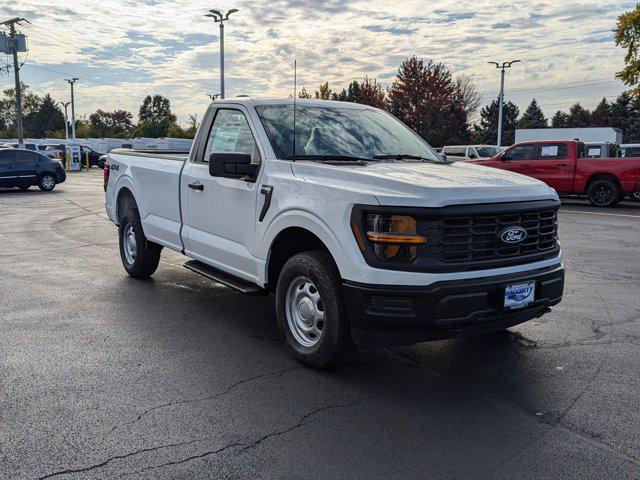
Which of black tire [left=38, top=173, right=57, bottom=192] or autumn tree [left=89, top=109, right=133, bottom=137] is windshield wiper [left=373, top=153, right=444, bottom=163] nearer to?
black tire [left=38, top=173, right=57, bottom=192]

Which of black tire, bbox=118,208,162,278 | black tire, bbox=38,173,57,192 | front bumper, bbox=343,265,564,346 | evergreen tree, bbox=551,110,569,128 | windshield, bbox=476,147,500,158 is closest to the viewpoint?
front bumper, bbox=343,265,564,346

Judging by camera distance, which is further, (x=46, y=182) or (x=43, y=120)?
(x=43, y=120)

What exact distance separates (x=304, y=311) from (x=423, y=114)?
170ft

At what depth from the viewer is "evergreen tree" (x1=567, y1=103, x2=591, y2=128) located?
276 ft

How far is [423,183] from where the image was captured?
13.0 ft

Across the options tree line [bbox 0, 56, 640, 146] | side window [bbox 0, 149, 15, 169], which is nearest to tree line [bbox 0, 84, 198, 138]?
tree line [bbox 0, 56, 640, 146]

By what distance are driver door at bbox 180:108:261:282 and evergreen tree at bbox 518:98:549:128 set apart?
9219 cm

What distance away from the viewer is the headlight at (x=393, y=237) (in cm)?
382

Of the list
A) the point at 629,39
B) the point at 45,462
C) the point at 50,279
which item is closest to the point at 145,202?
the point at 50,279

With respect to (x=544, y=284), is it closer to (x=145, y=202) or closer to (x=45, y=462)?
(x=45, y=462)

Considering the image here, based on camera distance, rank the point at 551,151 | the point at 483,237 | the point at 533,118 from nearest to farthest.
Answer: the point at 483,237 < the point at 551,151 < the point at 533,118

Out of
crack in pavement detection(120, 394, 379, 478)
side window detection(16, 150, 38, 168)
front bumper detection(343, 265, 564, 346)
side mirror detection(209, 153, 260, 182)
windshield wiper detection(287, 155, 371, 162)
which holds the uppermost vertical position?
windshield wiper detection(287, 155, 371, 162)

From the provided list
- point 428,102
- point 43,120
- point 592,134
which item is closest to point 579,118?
point 428,102

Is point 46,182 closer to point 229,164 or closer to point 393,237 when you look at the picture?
point 229,164
